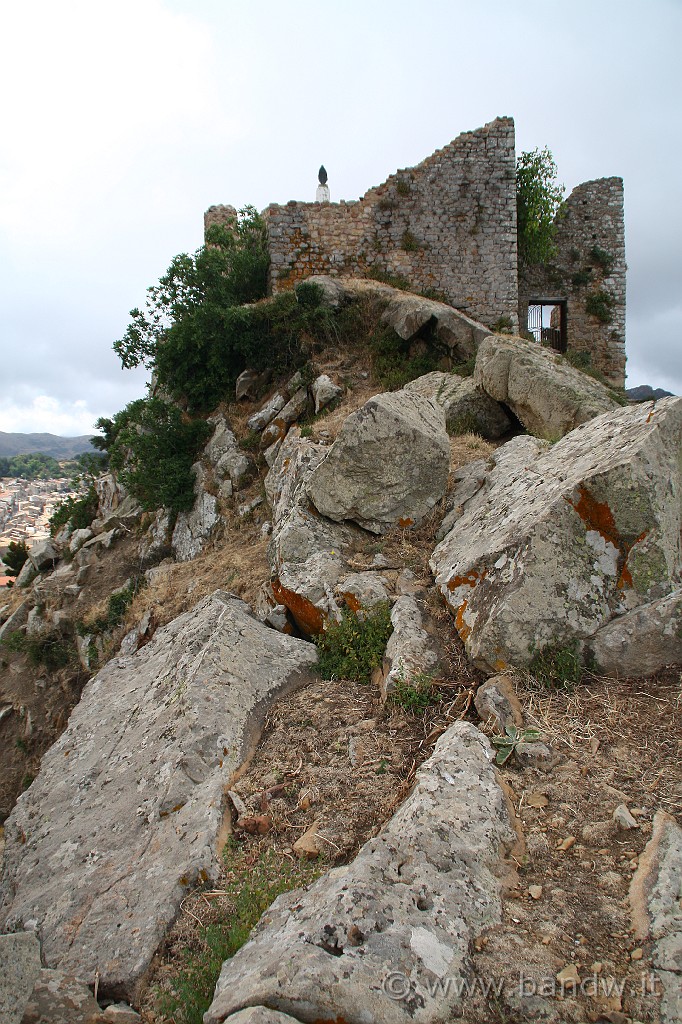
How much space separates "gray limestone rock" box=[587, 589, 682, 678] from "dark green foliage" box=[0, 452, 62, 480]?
14140 cm

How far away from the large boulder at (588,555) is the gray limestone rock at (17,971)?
3.14 m

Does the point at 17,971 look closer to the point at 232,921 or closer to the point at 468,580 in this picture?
the point at 232,921

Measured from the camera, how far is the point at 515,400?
27.6 feet

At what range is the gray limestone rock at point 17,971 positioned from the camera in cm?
319

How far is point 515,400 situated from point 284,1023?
24.4ft

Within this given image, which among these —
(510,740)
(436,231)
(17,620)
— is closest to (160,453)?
(17,620)

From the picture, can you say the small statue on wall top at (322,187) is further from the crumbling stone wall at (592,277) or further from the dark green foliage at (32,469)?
the dark green foliage at (32,469)

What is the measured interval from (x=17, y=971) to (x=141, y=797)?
1128 millimetres

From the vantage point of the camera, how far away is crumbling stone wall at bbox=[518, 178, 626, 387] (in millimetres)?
16797

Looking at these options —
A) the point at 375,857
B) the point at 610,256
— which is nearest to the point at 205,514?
the point at 375,857

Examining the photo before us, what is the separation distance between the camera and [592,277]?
1695 cm

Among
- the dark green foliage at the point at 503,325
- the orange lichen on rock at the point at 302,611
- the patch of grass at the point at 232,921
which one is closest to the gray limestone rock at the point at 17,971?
the patch of grass at the point at 232,921

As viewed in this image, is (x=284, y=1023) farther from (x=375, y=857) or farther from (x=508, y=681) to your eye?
(x=508, y=681)

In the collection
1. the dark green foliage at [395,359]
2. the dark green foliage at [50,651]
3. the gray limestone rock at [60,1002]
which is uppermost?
the dark green foliage at [395,359]
